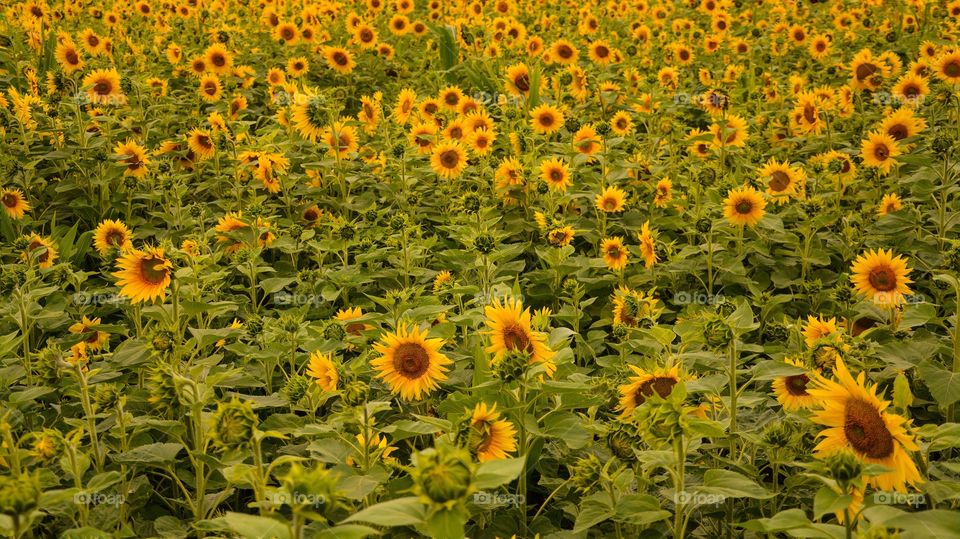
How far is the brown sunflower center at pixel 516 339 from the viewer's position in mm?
2471

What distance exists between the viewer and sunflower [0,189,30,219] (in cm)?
438

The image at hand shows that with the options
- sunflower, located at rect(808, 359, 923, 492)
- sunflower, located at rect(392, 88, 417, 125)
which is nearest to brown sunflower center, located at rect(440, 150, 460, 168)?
sunflower, located at rect(392, 88, 417, 125)

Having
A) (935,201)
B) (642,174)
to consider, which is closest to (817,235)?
(935,201)

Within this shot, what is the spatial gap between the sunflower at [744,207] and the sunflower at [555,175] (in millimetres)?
889

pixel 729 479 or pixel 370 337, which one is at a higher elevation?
pixel 729 479

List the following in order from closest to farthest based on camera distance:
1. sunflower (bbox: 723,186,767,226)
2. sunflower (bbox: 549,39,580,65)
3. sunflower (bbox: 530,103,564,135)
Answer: sunflower (bbox: 723,186,767,226)
sunflower (bbox: 530,103,564,135)
sunflower (bbox: 549,39,580,65)

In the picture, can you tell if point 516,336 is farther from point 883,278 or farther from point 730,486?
point 883,278

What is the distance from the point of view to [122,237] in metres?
3.92

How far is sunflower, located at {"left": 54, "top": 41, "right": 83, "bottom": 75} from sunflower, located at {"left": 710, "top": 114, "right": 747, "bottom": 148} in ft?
14.8

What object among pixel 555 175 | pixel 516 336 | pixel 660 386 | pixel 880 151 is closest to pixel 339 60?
pixel 555 175

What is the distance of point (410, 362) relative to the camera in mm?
2631

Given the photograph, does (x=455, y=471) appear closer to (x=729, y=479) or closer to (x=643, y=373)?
(x=729, y=479)

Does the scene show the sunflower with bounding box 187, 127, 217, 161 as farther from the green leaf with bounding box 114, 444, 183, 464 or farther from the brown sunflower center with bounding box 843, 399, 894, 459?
the brown sunflower center with bounding box 843, 399, 894, 459

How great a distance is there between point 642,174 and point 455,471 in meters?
3.83
